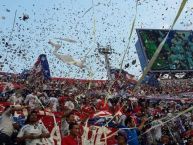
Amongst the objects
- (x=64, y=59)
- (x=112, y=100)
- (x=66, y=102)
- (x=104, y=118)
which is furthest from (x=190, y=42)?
(x=64, y=59)

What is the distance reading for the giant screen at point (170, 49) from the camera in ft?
117

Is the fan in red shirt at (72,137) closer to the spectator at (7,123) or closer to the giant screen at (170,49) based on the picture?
the spectator at (7,123)

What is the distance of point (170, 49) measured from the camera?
36.9 meters

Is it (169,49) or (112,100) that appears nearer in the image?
(112,100)

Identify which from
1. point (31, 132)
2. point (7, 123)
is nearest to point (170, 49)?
point (7, 123)

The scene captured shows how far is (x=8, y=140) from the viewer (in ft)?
26.1

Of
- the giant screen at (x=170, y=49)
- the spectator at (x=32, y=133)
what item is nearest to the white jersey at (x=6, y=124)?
the spectator at (x=32, y=133)

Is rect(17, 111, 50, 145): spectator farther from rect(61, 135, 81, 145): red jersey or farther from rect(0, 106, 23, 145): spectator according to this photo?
rect(0, 106, 23, 145): spectator

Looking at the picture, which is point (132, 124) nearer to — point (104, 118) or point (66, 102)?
point (104, 118)

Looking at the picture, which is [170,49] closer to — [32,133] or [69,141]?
[69,141]

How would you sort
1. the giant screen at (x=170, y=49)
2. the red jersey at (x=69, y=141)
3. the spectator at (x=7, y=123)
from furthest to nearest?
the giant screen at (x=170, y=49)
the spectator at (x=7, y=123)
the red jersey at (x=69, y=141)

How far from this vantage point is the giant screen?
35.8 meters

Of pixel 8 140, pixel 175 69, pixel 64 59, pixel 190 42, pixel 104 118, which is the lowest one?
pixel 8 140

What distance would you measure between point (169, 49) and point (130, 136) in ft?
88.8
